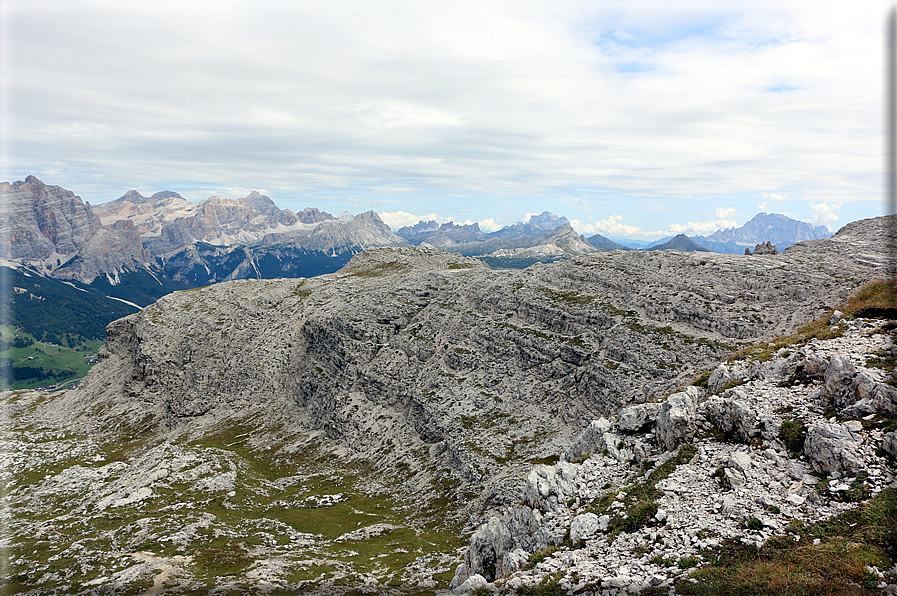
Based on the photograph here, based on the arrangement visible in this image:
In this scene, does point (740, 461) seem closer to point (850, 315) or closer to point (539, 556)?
point (539, 556)

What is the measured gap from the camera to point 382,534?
64562 mm

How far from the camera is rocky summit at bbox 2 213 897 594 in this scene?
22.4 metres

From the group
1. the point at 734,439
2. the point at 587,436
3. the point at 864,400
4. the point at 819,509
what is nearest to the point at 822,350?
the point at 864,400

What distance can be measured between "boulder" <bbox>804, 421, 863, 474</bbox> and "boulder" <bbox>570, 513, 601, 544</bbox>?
11.5 m

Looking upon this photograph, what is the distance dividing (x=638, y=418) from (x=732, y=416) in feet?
23.8

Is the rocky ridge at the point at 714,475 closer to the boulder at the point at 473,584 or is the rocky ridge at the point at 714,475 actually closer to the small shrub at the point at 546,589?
the boulder at the point at 473,584

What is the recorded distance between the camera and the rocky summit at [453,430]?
22406 mm

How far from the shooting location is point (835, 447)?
65.3 ft

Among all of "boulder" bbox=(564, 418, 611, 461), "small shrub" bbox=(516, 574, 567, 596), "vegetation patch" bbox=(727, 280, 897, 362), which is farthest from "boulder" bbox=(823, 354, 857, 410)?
"small shrub" bbox=(516, 574, 567, 596)

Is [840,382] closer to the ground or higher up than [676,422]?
higher up

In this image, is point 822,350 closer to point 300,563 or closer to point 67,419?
point 300,563

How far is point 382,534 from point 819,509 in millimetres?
60774

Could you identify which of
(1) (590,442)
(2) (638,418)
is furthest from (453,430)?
(2) (638,418)

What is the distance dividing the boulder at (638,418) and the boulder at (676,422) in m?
1.87
